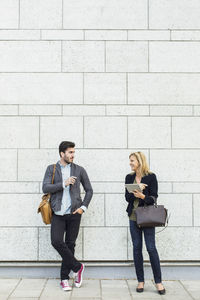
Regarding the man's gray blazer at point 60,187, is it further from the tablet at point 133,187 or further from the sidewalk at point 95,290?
the sidewalk at point 95,290

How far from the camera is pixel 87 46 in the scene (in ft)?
20.8

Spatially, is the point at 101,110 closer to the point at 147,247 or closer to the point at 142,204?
the point at 142,204

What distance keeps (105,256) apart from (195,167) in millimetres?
2045

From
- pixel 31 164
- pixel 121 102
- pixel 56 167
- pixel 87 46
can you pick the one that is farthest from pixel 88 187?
pixel 87 46

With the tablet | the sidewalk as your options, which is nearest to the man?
the sidewalk

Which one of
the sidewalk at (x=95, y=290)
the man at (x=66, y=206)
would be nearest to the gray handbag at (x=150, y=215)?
the man at (x=66, y=206)

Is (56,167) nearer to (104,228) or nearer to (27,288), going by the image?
(104,228)

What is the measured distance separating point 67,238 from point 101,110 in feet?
6.97

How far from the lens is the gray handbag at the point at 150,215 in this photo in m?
5.09

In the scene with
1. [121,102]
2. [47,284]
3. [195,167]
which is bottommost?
[47,284]

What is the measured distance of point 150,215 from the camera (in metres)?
5.09

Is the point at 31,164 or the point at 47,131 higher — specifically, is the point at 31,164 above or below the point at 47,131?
below

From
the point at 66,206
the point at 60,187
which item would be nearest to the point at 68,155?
the point at 60,187

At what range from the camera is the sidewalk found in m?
5.14
